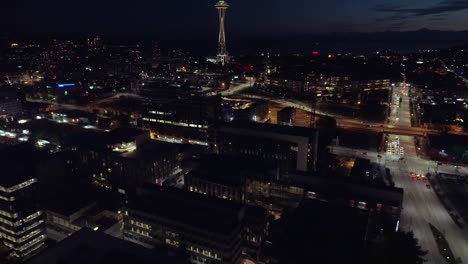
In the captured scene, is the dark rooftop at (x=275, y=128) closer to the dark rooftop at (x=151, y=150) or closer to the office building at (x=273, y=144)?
the office building at (x=273, y=144)

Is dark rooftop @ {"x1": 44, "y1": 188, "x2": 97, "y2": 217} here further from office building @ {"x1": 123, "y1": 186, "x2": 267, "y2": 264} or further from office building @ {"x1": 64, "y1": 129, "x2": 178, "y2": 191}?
office building @ {"x1": 123, "y1": 186, "x2": 267, "y2": 264}

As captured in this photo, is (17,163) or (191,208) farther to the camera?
(17,163)

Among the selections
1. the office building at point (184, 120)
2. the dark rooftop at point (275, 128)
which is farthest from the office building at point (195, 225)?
the office building at point (184, 120)

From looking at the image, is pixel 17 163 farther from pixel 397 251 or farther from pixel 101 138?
pixel 397 251

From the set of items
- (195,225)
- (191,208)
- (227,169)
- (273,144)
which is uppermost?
(273,144)

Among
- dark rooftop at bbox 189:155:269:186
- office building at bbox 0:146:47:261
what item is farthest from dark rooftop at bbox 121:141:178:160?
office building at bbox 0:146:47:261

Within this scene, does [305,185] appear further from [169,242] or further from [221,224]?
[169,242]

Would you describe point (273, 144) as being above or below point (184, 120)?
below

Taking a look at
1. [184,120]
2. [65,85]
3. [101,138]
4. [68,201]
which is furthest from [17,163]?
[65,85]
